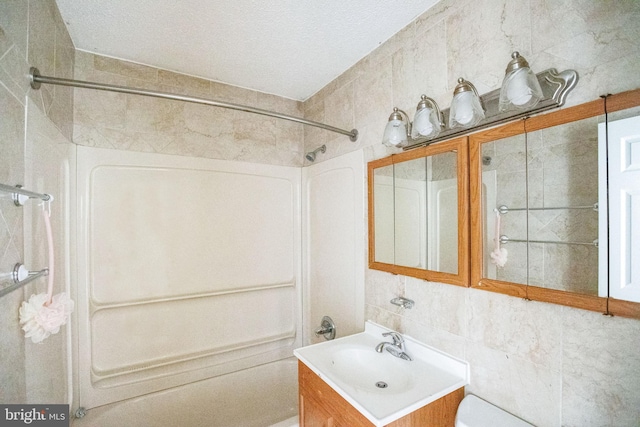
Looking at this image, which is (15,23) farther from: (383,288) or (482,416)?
(482,416)

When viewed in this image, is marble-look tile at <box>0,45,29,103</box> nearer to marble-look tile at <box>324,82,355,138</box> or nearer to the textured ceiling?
A: the textured ceiling

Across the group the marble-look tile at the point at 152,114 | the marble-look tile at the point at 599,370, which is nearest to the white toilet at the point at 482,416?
the marble-look tile at the point at 599,370

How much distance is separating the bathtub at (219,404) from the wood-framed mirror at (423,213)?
1.13 meters

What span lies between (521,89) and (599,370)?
2.89ft

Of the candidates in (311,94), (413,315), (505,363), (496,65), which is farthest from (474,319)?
(311,94)

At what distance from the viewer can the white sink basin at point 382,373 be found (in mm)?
960

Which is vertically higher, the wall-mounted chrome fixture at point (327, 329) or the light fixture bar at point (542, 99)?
the light fixture bar at point (542, 99)

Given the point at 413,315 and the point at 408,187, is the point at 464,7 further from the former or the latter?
the point at 413,315

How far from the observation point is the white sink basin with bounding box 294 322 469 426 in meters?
0.96

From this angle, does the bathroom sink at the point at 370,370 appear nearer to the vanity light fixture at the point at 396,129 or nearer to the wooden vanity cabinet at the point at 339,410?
the wooden vanity cabinet at the point at 339,410

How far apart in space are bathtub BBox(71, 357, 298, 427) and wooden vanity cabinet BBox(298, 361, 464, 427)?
1.36ft

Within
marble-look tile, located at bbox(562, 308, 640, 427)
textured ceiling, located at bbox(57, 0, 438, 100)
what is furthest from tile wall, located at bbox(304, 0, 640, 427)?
textured ceiling, located at bbox(57, 0, 438, 100)

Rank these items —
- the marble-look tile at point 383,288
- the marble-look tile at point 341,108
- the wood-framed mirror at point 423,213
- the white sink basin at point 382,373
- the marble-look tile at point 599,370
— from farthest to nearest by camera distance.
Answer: the marble-look tile at point 341,108
the marble-look tile at point 383,288
the wood-framed mirror at point 423,213
the white sink basin at point 382,373
the marble-look tile at point 599,370

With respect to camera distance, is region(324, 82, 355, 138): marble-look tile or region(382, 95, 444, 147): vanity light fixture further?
region(324, 82, 355, 138): marble-look tile
